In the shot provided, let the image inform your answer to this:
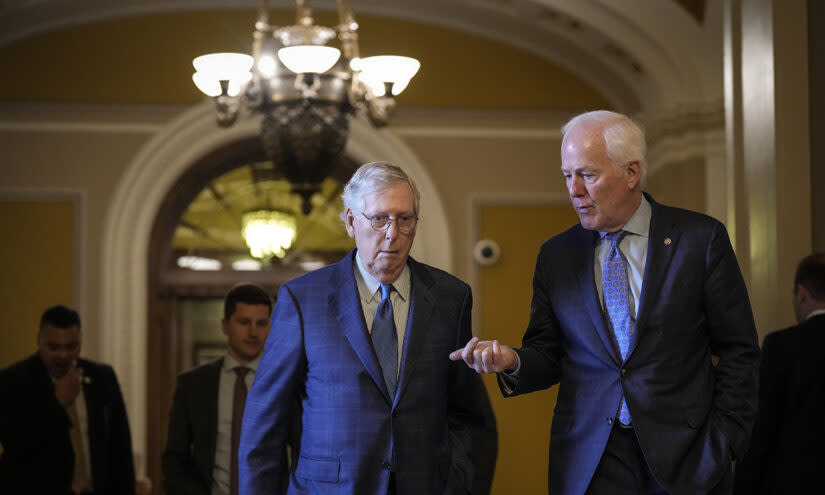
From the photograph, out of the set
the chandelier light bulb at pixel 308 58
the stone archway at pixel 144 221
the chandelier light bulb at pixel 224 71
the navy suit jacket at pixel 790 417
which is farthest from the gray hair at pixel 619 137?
the stone archway at pixel 144 221

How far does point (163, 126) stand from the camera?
27.0 ft

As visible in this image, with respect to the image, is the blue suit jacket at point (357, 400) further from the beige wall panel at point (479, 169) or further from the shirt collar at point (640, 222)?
the beige wall panel at point (479, 169)

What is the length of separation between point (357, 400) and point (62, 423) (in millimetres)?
2827

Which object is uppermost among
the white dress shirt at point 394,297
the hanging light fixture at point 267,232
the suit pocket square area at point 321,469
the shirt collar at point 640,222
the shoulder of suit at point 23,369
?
the hanging light fixture at point 267,232

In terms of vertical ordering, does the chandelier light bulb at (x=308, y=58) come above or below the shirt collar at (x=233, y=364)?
above

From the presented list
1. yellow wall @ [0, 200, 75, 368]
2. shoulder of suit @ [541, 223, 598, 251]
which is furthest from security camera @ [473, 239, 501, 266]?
shoulder of suit @ [541, 223, 598, 251]

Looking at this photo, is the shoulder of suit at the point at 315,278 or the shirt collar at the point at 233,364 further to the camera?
the shirt collar at the point at 233,364

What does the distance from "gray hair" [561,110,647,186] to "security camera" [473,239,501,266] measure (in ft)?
18.1

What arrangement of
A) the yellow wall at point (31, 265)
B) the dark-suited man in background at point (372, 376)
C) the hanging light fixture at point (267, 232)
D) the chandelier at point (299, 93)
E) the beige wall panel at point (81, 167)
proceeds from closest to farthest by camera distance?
the dark-suited man in background at point (372, 376) < the chandelier at point (299, 93) < the yellow wall at point (31, 265) < the beige wall panel at point (81, 167) < the hanging light fixture at point (267, 232)

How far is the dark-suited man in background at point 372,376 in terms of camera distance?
2652 millimetres

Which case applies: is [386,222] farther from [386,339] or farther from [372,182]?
[386,339]

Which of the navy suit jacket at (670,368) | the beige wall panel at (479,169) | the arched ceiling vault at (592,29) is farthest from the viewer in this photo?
the beige wall panel at (479,169)

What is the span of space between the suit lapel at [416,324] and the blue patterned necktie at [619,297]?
0.43 metres

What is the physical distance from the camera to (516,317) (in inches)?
324
